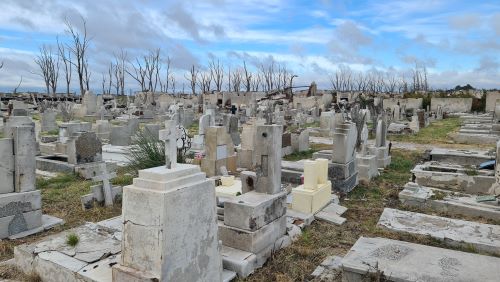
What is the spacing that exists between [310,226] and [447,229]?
6.84ft

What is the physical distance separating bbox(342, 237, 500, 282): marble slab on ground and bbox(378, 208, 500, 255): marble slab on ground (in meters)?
1.14

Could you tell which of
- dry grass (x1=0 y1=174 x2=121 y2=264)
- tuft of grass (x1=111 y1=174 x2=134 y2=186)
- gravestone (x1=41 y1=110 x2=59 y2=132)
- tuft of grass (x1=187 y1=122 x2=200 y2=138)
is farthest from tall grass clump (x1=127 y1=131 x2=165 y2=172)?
gravestone (x1=41 y1=110 x2=59 y2=132)

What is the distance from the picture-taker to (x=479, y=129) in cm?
1853

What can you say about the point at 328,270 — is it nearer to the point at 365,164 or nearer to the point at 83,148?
the point at 365,164

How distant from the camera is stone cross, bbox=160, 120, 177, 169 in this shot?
3461mm

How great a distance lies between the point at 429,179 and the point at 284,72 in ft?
239

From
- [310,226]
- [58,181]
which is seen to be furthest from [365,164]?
[58,181]

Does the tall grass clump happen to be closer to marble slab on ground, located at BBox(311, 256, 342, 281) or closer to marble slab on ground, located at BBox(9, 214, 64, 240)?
marble slab on ground, located at BBox(9, 214, 64, 240)

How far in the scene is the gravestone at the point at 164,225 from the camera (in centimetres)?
314

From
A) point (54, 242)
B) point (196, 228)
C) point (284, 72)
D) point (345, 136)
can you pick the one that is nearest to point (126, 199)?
point (196, 228)

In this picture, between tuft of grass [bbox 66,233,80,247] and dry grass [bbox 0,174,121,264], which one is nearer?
tuft of grass [bbox 66,233,80,247]

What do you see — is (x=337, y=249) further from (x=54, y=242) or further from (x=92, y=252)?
(x=54, y=242)

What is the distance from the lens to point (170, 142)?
3551mm

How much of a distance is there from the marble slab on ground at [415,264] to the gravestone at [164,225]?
167 centimetres
